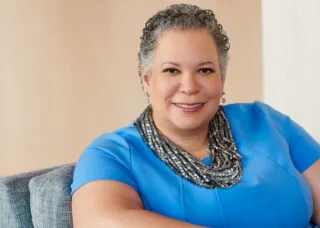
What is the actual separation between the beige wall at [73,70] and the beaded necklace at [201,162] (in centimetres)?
135

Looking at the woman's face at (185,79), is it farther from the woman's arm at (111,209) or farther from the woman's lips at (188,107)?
the woman's arm at (111,209)

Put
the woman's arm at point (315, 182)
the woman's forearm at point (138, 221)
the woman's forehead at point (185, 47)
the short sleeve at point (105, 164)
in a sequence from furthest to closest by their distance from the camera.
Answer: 1. the woman's arm at point (315, 182)
2. the woman's forehead at point (185, 47)
3. the short sleeve at point (105, 164)
4. the woman's forearm at point (138, 221)

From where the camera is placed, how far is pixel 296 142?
1395 mm

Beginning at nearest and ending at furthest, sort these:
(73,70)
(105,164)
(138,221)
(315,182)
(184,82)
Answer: (138,221) → (105,164) → (184,82) → (315,182) → (73,70)

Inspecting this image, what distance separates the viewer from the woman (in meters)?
1.12

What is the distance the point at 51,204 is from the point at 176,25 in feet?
1.92

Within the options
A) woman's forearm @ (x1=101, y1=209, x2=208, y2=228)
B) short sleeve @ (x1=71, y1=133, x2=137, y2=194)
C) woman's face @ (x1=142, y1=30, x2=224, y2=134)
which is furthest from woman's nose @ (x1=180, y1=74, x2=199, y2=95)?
woman's forearm @ (x1=101, y1=209, x2=208, y2=228)

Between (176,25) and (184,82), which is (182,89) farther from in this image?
(176,25)

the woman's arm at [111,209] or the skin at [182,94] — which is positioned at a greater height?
the skin at [182,94]

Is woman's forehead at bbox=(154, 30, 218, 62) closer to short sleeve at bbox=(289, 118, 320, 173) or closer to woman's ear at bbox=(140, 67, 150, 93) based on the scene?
woman's ear at bbox=(140, 67, 150, 93)

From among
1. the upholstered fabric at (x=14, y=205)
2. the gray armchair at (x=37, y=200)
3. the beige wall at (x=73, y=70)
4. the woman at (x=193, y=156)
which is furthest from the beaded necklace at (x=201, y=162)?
the beige wall at (x=73, y=70)

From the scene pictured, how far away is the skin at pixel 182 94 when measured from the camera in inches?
43.6

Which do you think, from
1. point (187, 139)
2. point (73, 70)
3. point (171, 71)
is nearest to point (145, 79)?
point (171, 71)

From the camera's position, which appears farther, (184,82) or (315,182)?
(315,182)
